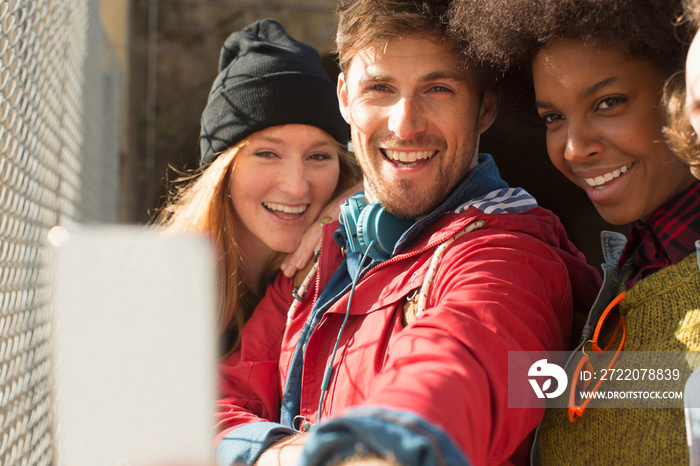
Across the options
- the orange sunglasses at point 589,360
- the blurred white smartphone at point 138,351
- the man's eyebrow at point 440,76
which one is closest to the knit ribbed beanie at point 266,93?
the man's eyebrow at point 440,76

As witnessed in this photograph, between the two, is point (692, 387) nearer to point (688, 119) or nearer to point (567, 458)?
point (567, 458)

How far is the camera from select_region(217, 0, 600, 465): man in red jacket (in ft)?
4.42

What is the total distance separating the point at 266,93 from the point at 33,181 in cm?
99

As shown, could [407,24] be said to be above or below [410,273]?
above

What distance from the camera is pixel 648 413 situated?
1347mm

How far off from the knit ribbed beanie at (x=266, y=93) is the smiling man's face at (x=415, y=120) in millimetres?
699

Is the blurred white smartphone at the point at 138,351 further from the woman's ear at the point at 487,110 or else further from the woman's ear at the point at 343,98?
the woman's ear at the point at 343,98

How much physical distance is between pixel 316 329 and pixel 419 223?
1.51 ft

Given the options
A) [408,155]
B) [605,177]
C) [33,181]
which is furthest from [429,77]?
[33,181]

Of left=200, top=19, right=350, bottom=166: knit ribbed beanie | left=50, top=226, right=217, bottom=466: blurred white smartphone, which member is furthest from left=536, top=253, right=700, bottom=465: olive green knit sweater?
left=200, top=19, right=350, bottom=166: knit ribbed beanie

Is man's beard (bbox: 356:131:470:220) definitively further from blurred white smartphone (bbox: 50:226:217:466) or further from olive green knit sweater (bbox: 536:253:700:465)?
blurred white smartphone (bbox: 50:226:217:466)

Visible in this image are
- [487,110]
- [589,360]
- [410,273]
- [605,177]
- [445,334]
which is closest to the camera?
[445,334]

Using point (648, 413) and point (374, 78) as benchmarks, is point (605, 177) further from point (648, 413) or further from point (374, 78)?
point (374, 78)

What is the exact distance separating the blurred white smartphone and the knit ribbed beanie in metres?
1.87
